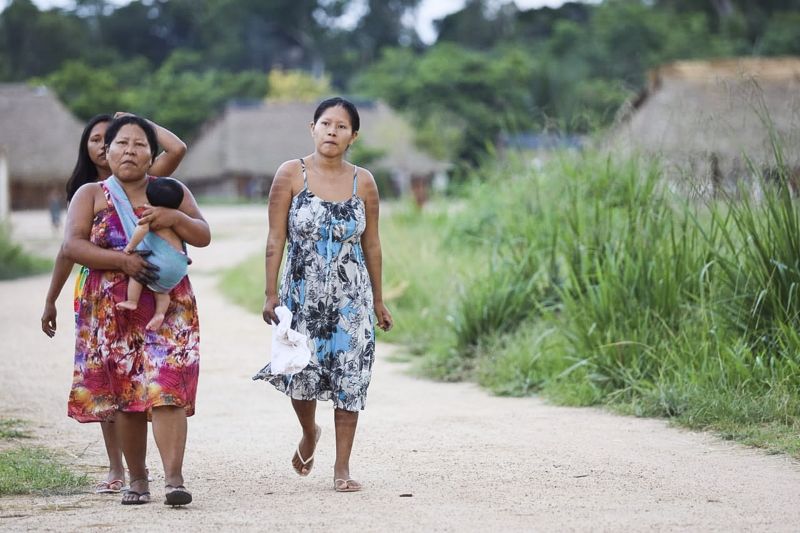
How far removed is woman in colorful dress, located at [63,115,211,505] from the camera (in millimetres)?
4500

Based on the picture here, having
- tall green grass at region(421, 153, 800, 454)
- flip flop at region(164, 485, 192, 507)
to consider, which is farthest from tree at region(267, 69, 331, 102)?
flip flop at region(164, 485, 192, 507)

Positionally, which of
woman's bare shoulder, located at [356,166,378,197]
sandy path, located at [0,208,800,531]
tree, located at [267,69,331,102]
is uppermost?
tree, located at [267,69,331,102]

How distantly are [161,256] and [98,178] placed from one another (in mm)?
943

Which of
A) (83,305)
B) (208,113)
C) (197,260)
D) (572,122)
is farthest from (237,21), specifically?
(83,305)

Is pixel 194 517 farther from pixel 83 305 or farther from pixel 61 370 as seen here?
pixel 61 370

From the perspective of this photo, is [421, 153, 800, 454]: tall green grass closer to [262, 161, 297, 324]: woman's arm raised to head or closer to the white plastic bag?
the white plastic bag

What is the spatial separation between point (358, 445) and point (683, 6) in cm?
6033

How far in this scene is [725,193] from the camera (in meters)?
7.19

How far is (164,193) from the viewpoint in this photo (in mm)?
4539

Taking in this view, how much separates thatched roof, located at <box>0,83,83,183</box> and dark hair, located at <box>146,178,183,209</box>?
40.5 metres

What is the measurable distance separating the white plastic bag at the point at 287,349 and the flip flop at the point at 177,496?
582 mm

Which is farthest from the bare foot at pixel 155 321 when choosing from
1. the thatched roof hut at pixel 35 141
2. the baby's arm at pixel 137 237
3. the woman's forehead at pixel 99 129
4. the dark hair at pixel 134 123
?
the thatched roof hut at pixel 35 141

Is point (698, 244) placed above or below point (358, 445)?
above

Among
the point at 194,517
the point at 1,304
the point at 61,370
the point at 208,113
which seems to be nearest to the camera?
the point at 194,517
